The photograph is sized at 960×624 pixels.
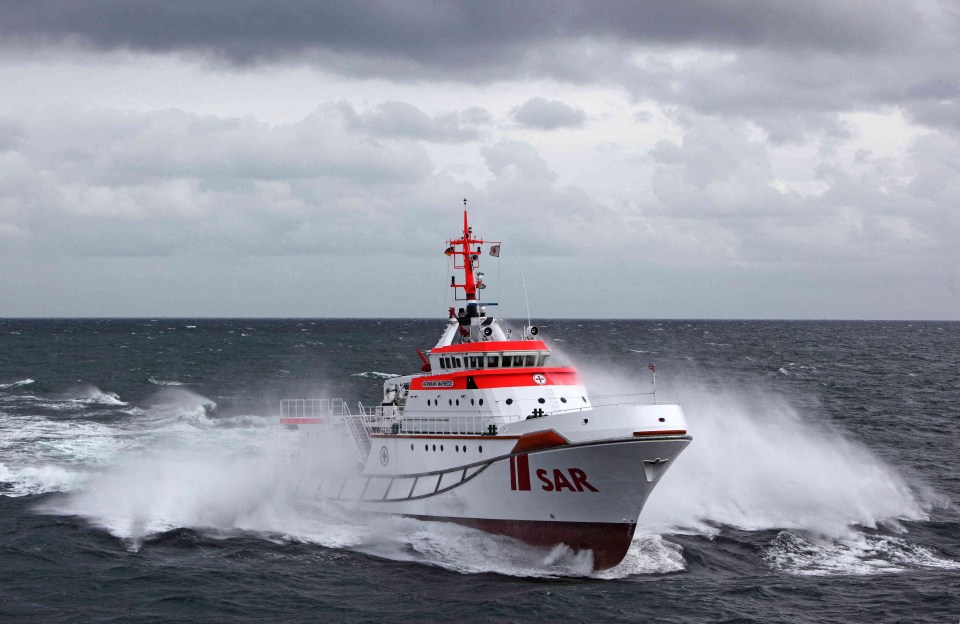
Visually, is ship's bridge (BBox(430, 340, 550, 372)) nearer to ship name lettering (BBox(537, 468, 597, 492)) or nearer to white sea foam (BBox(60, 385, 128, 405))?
ship name lettering (BBox(537, 468, 597, 492))

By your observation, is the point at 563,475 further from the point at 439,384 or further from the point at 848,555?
the point at 848,555

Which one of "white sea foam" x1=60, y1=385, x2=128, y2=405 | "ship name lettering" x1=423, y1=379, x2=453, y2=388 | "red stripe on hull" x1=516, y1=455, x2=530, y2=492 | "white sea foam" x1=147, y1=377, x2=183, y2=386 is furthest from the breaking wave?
"red stripe on hull" x1=516, y1=455, x2=530, y2=492

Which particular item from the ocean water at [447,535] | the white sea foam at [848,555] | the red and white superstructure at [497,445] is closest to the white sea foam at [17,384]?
the ocean water at [447,535]

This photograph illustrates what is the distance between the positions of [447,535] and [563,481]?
4938 mm

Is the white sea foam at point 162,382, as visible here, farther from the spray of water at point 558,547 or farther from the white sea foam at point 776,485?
the white sea foam at point 776,485

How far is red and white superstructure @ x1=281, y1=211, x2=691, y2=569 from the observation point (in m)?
27.9

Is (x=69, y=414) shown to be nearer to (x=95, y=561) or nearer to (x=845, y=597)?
(x=95, y=561)

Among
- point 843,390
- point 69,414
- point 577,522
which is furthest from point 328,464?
point 843,390

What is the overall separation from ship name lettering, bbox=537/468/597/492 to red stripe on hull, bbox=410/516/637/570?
3.67 ft

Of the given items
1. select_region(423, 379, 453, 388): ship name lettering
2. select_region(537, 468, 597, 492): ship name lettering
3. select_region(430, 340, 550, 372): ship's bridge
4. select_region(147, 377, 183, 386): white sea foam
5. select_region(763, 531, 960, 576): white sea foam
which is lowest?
select_region(763, 531, 960, 576): white sea foam

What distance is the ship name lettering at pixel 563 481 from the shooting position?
28094 millimetres

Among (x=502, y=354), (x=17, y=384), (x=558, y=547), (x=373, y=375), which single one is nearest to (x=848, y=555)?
(x=558, y=547)

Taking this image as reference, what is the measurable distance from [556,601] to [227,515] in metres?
14.6

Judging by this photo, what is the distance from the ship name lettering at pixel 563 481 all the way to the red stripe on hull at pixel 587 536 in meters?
1.12
